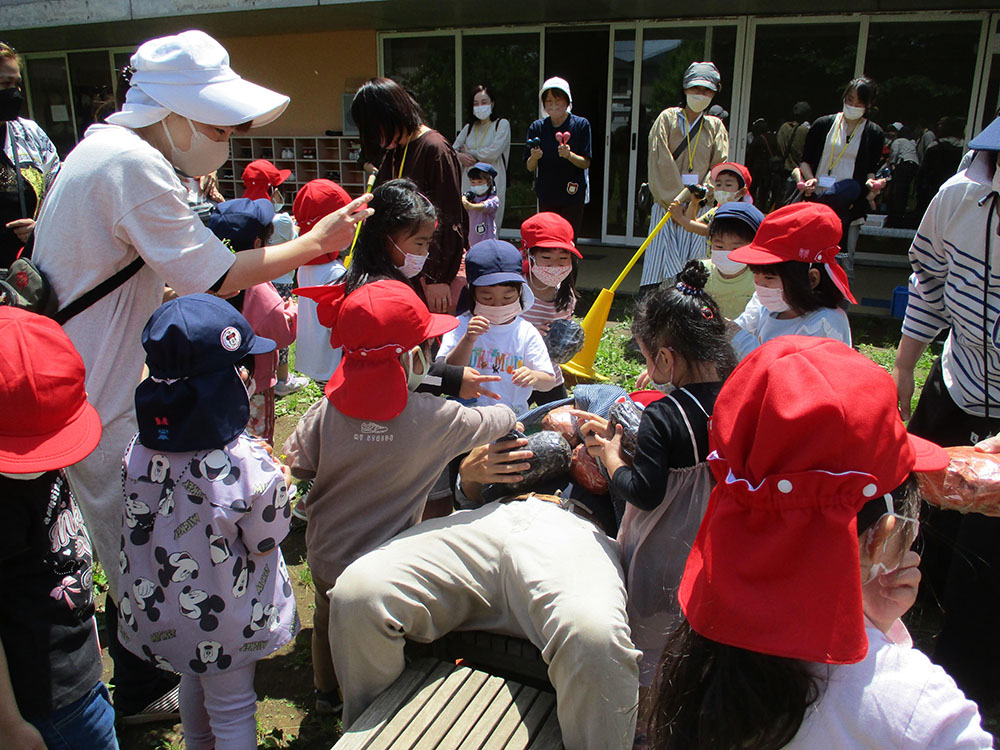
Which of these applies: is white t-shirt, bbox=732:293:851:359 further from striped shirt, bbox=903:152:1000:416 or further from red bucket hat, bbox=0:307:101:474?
red bucket hat, bbox=0:307:101:474

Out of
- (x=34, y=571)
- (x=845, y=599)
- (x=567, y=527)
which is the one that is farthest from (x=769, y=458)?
(x=34, y=571)

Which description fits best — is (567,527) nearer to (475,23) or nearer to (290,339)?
(290,339)

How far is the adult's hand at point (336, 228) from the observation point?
7.73ft

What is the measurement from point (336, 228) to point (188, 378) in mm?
762

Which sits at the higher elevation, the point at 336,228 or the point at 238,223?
the point at 336,228

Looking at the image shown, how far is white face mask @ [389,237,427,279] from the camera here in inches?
124

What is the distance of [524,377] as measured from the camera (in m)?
2.97

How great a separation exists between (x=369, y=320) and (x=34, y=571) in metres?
0.97

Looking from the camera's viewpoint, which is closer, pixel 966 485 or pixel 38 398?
pixel 38 398

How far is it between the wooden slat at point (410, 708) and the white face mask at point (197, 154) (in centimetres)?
157

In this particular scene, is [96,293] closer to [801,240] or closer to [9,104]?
[9,104]

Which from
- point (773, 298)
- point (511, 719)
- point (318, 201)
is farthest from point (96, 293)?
point (773, 298)

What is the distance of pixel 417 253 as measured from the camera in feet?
10.4

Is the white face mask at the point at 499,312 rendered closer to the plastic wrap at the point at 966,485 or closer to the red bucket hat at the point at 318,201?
the red bucket hat at the point at 318,201
